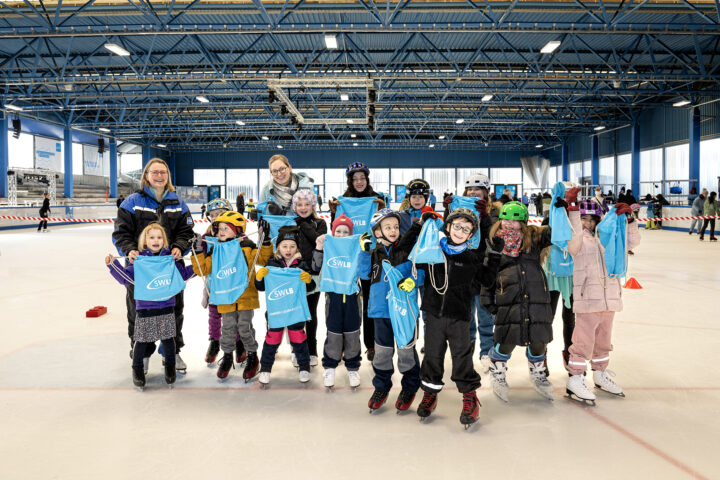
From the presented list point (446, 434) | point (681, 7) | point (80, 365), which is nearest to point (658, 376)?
point (446, 434)

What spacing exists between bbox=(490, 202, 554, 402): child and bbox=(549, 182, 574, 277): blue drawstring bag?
3.6 inches

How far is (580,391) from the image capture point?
340 centimetres

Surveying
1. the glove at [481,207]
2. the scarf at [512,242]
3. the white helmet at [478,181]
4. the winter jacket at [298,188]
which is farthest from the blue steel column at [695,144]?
the winter jacket at [298,188]

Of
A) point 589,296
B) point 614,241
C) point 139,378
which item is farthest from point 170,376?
point 614,241

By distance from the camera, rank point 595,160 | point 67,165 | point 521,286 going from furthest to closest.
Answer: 1. point 595,160
2. point 67,165
3. point 521,286

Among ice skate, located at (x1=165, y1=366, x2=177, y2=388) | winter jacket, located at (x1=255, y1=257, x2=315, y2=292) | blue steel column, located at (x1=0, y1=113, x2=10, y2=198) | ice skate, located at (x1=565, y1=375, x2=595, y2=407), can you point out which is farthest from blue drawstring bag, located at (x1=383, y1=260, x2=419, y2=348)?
blue steel column, located at (x1=0, y1=113, x2=10, y2=198)

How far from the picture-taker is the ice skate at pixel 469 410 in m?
3.01

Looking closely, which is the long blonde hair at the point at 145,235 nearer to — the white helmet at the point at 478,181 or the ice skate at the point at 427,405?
the ice skate at the point at 427,405

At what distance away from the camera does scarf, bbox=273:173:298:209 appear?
14.0ft

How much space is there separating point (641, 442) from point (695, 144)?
23398mm

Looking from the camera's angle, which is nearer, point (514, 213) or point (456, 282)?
point (456, 282)

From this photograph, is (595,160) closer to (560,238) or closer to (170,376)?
(560,238)

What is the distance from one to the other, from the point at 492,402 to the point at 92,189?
35630mm

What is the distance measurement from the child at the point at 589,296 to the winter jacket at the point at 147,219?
120 inches
